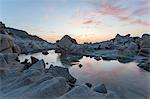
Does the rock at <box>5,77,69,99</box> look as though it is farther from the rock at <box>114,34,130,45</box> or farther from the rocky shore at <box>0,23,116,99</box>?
the rock at <box>114,34,130,45</box>

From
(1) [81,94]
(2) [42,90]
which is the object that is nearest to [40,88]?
(2) [42,90]

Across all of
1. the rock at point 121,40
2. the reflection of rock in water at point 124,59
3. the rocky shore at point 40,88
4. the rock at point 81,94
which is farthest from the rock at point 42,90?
the rock at point 121,40

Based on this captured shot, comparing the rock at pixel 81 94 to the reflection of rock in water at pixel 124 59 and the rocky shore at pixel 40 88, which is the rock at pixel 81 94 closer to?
the rocky shore at pixel 40 88

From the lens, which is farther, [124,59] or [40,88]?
[124,59]

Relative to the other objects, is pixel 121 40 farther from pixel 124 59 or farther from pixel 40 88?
pixel 40 88

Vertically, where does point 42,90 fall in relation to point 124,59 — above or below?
above

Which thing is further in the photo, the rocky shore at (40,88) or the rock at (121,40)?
the rock at (121,40)

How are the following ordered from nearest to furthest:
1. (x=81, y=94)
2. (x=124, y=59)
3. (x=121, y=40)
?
(x=81, y=94) < (x=124, y=59) < (x=121, y=40)

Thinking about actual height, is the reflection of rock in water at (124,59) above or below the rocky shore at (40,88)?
below

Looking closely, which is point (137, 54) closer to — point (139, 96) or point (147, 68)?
point (147, 68)

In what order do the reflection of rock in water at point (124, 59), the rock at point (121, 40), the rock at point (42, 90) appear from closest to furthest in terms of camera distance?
1. the rock at point (42, 90)
2. the reflection of rock in water at point (124, 59)
3. the rock at point (121, 40)

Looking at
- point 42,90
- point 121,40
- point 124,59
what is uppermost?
point 121,40

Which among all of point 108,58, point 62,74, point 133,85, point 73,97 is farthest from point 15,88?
point 108,58

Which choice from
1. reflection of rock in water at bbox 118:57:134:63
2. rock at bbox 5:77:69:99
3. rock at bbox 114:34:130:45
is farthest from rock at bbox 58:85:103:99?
rock at bbox 114:34:130:45
